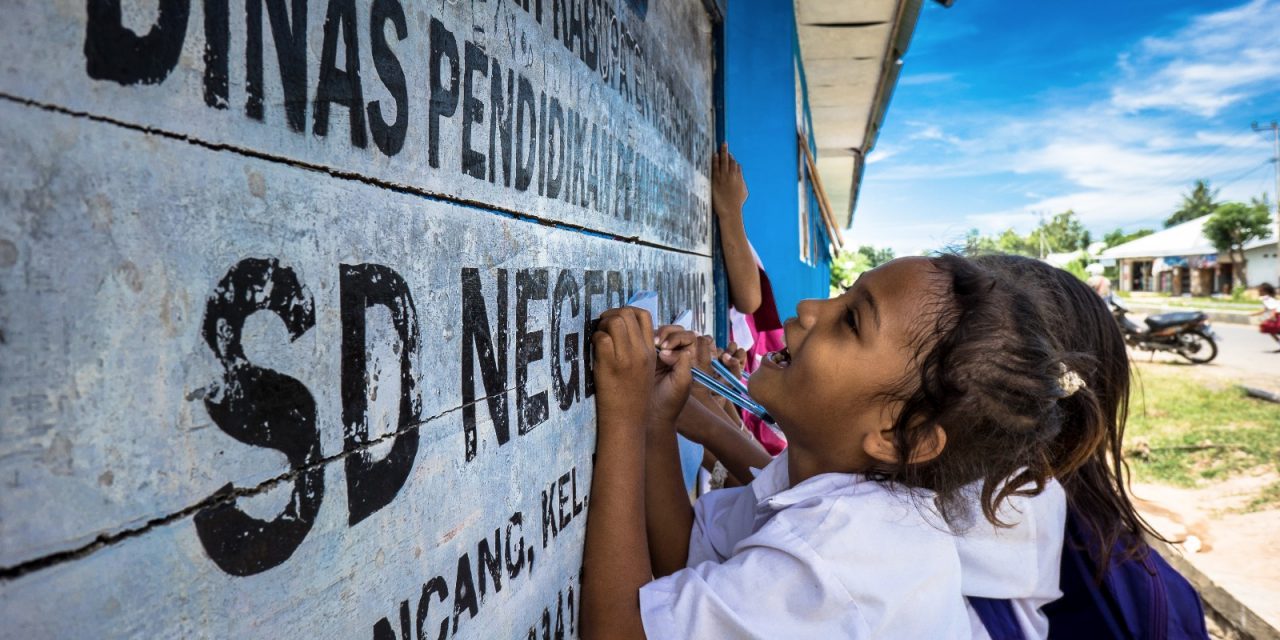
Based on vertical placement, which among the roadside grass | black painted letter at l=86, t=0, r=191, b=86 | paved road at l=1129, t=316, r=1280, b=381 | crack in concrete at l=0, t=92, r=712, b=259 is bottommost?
the roadside grass

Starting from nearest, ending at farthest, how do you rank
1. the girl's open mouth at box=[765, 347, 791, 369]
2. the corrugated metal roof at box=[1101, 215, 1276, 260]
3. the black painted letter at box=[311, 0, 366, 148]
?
the black painted letter at box=[311, 0, 366, 148] < the girl's open mouth at box=[765, 347, 791, 369] < the corrugated metal roof at box=[1101, 215, 1276, 260]

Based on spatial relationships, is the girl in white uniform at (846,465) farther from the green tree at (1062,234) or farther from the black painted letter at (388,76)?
the green tree at (1062,234)

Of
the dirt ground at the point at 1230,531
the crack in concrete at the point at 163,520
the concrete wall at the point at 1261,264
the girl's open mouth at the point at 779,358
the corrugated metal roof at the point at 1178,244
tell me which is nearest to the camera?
the crack in concrete at the point at 163,520

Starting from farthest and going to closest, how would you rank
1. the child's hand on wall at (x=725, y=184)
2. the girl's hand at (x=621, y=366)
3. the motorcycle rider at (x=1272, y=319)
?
1. the motorcycle rider at (x=1272, y=319)
2. the child's hand on wall at (x=725, y=184)
3. the girl's hand at (x=621, y=366)

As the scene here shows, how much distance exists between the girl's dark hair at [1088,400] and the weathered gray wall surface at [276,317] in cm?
89

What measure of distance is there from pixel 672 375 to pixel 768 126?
8.44ft

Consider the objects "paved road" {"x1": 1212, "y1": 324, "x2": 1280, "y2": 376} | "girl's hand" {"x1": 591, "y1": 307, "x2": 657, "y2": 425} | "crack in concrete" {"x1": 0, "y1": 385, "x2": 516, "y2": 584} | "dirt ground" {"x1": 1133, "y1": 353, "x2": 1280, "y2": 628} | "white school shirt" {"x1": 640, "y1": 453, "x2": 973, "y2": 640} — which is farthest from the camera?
"paved road" {"x1": 1212, "y1": 324, "x2": 1280, "y2": 376}

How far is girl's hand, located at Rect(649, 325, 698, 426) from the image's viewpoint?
1282 mm

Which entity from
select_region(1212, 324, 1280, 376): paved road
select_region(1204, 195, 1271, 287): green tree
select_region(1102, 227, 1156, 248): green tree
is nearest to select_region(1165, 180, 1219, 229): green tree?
select_region(1102, 227, 1156, 248): green tree

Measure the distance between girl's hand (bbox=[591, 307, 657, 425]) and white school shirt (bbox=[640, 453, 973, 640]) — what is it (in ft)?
0.82

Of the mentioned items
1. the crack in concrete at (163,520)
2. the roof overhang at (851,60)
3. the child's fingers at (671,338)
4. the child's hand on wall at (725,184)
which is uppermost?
the roof overhang at (851,60)

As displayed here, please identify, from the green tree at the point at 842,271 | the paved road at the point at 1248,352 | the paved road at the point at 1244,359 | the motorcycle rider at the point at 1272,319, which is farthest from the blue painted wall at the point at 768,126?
the motorcycle rider at the point at 1272,319

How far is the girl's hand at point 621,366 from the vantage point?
1073 mm

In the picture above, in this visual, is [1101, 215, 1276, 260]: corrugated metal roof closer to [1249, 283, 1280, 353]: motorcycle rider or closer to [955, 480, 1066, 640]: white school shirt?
[1249, 283, 1280, 353]: motorcycle rider
